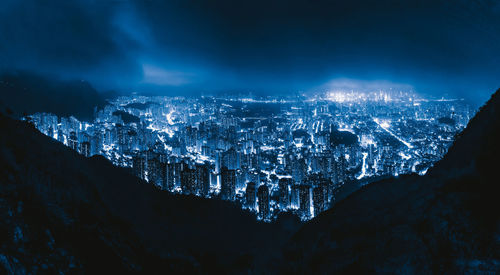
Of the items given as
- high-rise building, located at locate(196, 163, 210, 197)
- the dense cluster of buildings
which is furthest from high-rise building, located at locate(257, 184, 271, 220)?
high-rise building, located at locate(196, 163, 210, 197)

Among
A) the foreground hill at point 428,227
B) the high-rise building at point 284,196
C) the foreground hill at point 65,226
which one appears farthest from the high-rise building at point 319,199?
the foreground hill at point 428,227

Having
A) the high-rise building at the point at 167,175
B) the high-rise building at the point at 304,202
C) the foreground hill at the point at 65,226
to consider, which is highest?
the foreground hill at the point at 65,226

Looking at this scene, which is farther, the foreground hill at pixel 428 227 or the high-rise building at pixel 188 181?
the high-rise building at pixel 188 181

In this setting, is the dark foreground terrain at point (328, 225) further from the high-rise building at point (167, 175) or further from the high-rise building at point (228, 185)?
the high-rise building at point (167, 175)

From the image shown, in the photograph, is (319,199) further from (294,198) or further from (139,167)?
(139,167)

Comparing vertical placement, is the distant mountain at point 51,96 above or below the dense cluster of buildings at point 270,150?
above

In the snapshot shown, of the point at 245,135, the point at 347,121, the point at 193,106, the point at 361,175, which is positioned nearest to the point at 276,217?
the point at 361,175

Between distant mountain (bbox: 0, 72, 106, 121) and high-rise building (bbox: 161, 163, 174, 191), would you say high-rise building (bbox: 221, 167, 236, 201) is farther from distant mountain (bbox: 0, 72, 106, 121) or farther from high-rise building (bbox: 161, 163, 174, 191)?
distant mountain (bbox: 0, 72, 106, 121)
